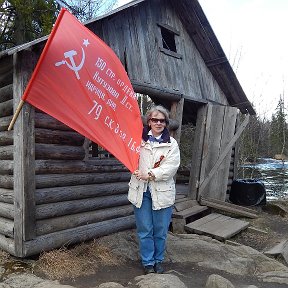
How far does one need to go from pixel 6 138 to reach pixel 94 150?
3.33m

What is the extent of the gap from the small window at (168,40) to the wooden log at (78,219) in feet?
10.7

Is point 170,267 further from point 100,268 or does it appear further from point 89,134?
point 89,134

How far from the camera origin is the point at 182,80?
771 centimetres

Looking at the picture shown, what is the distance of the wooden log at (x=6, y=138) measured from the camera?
4922 mm

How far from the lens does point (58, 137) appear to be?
205 inches

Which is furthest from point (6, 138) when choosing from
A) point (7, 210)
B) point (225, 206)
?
point (225, 206)

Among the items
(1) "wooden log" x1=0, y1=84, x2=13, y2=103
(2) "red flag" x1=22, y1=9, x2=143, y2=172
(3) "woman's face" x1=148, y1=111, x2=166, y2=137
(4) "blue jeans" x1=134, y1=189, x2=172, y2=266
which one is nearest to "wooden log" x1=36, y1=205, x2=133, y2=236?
(4) "blue jeans" x1=134, y1=189, x2=172, y2=266

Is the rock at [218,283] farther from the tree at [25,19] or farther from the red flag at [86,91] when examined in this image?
the tree at [25,19]

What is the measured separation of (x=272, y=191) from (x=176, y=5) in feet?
32.2

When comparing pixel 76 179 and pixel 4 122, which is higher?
pixel 4 122

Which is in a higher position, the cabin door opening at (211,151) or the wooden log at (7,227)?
the cabin door opening at (211,151)

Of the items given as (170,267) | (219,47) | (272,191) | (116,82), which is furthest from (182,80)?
(272,191)

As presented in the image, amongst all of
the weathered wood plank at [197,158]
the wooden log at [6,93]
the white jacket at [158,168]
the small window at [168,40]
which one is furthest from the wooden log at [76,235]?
the small window at [168,40]

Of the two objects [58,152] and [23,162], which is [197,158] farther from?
[23,162]
